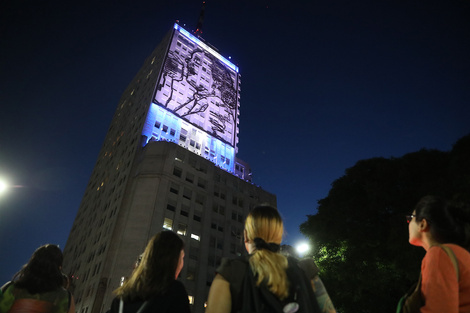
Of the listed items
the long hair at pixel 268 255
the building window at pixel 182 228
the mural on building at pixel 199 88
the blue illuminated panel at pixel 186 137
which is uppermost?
the mural on building at pixel 199 88

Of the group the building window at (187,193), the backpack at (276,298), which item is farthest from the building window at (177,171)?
the backpack at (276,298)

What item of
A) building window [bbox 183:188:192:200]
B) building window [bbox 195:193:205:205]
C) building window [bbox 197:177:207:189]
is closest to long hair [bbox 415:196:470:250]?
building window [bbox 183:188:192:200]

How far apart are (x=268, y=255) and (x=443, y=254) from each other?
170 centimetres

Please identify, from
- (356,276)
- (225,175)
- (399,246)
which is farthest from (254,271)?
(225,175)

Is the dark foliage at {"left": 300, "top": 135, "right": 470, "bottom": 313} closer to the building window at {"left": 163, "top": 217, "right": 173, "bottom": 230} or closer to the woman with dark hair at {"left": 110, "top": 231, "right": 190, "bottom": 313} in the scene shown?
the woman with dark hair at {"left": 110, "top": 231, "right": 190, "bottom": 313}

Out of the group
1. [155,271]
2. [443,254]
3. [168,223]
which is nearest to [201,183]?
[168,223]

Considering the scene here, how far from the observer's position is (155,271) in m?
3.29

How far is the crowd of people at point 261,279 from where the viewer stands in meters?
2.45

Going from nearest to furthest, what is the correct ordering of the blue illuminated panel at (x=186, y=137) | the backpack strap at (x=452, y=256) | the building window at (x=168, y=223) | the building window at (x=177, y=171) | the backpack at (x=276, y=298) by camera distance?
the backpack at (x=276, y=298) → the backpack strap at (x=452, y=256) → the building window at (x=168, y=223) → the building window at (x=177, y=171) → the blue illuminated panel at (x=186, y=137)

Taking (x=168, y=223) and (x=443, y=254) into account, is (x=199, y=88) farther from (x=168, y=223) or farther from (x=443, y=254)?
(x=443, y=254)

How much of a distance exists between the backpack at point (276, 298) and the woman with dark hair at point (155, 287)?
3.77 ft

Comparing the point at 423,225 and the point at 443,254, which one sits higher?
the point at 423,225

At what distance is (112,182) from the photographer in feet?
173

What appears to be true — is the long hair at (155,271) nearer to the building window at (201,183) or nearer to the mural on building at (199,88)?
the building window at (201,183)
